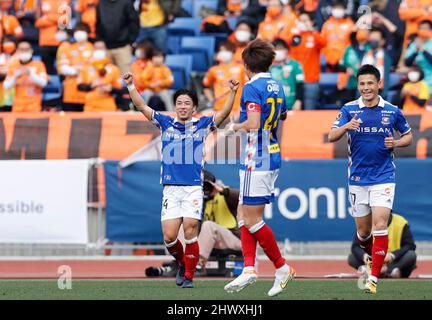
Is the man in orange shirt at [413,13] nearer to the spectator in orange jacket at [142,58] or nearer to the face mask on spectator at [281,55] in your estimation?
the face mask on spectator at [281,55]

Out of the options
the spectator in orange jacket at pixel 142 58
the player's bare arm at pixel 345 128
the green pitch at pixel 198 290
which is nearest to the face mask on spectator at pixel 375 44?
the spectator in orange jacket at pixel 142 58

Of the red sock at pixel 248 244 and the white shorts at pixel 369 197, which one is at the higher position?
the white shorts at pixel 369 197

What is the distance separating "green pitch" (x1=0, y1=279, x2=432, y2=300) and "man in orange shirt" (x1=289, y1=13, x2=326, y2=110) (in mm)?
7435

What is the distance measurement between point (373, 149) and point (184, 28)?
40.0ft

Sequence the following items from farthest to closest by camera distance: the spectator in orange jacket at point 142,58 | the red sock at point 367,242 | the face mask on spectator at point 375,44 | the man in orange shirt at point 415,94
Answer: the spectator in orange jacket at point 142,58 < the face mask on spectator at point 375,44 < the man in orange shirt at point 415,94 < the red sock at point 367,242

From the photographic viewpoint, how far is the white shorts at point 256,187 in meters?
11.1

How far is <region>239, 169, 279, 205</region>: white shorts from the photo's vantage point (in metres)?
11.1

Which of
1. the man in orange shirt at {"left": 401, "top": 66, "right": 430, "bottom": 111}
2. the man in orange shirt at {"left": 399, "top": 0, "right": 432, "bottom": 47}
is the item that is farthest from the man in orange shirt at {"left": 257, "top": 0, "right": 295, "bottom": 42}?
the man in orange shirt at {"left": 401, "top": 66, "right": 430, "bottom": 111}

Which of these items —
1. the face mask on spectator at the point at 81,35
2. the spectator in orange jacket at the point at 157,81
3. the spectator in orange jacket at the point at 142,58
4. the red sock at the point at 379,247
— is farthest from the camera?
the face mask on spectator at the point at 81,35

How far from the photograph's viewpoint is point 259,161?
11.1m

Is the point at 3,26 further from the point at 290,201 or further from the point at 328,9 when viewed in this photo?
the point at 290,201

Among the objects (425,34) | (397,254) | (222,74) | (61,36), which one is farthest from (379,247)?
(61,36)
